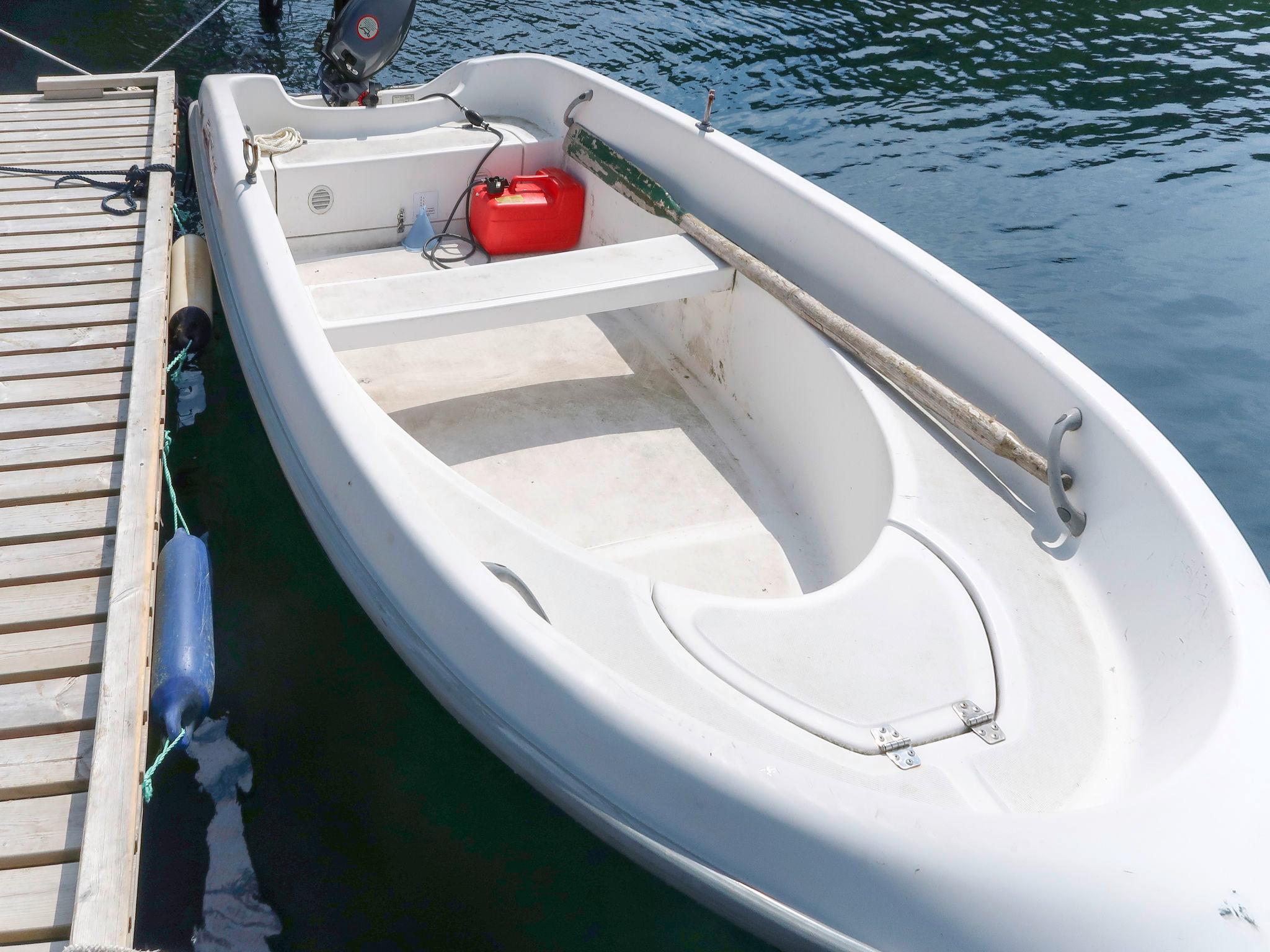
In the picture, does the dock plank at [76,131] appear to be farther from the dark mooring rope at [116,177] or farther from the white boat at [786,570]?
the white boat at [786,570]

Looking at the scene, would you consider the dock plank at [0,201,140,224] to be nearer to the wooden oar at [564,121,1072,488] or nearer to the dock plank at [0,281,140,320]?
the dock plank at [0,281,140,320]

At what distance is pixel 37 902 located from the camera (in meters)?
1.57

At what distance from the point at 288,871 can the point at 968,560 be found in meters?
1.74

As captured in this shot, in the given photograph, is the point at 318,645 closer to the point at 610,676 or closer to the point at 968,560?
the point at 610,676

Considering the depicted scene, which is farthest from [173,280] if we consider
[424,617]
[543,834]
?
[543,834]

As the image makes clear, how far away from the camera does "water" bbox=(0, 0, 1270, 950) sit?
6.84 ft

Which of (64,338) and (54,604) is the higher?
(64,338)

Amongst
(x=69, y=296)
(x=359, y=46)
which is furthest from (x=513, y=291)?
(x=359, y=46)

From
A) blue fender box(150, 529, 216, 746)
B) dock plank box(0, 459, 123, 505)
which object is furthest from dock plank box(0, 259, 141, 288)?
blue fender box(150, 529, 216, 746)

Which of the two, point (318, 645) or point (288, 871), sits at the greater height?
point (318, 645)

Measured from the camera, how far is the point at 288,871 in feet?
7.13

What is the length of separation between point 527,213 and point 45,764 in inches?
103

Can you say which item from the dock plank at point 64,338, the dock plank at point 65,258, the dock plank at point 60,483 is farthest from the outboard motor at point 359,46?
the dock plank at point 60,483

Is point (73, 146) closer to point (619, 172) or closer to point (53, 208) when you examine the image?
point (53, 208)
